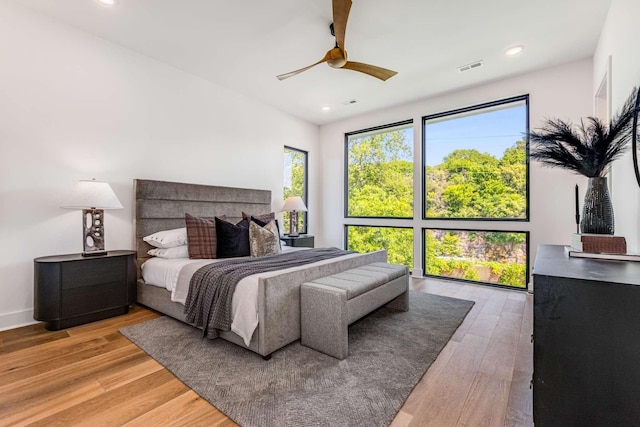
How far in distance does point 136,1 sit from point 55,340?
119 inches

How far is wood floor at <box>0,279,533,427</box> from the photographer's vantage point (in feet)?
5.09

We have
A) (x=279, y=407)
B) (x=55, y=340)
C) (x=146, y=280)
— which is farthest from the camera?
(x=146, y=280)

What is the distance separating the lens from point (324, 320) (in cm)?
221

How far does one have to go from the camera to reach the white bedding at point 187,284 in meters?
2.14

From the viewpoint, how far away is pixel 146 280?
10.6 ft

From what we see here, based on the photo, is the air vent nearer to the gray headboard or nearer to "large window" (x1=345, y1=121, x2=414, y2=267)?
"large window" (x1=345, y1=121, x2=414, y2=267)

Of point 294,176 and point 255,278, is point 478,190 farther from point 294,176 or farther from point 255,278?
point 255,278

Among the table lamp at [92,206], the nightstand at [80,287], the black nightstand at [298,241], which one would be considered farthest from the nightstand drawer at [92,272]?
the black nightstand at [298,241]

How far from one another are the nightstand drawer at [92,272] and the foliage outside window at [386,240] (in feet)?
12.7

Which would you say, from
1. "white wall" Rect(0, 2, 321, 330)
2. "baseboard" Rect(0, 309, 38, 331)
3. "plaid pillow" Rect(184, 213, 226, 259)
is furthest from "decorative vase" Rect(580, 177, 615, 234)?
"baseboard" Rect(0, 309, 38, 331)

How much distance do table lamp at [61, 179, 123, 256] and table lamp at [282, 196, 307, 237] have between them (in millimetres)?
2574

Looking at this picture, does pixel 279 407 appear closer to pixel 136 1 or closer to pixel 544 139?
pixel 544 139

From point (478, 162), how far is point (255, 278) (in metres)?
3.80

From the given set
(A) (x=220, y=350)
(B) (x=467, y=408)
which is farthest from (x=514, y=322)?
(A) (x=220, y=350)
